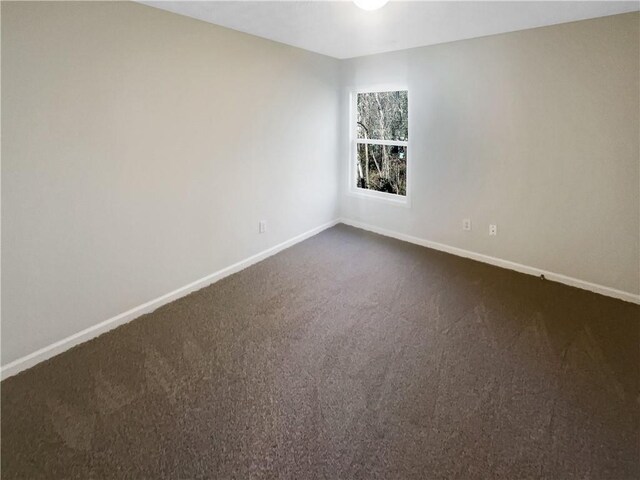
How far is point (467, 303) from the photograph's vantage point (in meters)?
2.85

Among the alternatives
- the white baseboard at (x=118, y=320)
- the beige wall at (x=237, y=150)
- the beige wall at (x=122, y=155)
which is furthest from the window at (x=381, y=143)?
the white baseboard at (x=118, y=320)

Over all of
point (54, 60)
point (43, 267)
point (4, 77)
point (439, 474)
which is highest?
point (54, 60)

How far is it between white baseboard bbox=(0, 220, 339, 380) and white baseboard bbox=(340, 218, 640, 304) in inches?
55.9

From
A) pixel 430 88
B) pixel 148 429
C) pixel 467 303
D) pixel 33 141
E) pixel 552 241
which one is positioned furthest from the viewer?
pixel 430 88

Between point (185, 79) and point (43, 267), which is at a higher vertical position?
point (185, 79)

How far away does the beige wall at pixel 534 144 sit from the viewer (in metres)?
2.72

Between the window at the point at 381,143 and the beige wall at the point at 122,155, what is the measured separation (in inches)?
46.9

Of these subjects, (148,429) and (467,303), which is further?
(467,303)

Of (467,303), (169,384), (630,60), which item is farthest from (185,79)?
(630,60)

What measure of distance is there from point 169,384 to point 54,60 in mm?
1910

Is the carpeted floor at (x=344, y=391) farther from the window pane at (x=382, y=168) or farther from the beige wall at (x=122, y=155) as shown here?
the window pane at (x=382, y=168)

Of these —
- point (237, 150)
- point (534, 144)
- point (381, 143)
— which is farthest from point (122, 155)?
point (534, 144)

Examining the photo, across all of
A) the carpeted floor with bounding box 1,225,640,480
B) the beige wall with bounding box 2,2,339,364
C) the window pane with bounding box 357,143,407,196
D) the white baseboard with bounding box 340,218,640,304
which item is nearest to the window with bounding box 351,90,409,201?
the window pane with bounding box 357,143,407,196

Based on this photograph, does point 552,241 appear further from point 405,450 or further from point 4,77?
point 4,77
